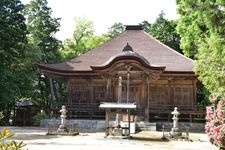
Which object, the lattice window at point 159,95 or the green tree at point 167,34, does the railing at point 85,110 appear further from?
the green tree at point 167,34

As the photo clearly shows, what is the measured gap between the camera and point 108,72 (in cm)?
2327

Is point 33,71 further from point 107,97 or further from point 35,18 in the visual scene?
point 107,97

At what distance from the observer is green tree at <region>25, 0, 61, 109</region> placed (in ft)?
117

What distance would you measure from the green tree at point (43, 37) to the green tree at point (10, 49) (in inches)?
286

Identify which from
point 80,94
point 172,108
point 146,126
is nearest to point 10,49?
point 80,94

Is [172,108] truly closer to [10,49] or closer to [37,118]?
[37,118]

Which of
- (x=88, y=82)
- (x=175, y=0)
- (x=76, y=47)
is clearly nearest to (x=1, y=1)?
(x=88, y=82)

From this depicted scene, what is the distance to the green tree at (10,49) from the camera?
979 inches

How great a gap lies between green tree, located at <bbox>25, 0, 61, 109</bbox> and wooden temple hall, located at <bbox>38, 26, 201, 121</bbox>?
9.39 metres

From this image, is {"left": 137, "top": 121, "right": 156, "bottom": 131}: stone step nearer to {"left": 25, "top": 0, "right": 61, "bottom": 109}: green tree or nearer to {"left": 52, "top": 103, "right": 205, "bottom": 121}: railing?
{"left": 52, "top": 103, "right": 205, "bottom": 121}: railing

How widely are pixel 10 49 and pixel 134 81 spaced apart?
8.89 m

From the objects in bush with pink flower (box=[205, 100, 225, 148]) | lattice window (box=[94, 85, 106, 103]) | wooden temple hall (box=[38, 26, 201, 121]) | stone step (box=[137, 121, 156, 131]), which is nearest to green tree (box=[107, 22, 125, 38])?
wooden temple hall (box=[38, 26, 201, 121])

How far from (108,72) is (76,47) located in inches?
1002

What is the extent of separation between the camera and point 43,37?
119 feet
